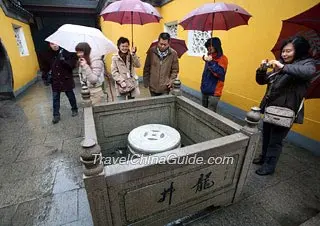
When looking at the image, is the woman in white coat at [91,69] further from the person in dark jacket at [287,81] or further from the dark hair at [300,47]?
the dark hair at [300,47]

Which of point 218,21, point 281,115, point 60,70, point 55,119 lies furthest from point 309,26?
point 55,119

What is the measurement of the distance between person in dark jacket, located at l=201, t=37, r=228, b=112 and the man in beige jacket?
58 centimetres

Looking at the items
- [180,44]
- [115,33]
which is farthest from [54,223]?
[115,33]

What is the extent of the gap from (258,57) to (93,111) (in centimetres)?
372

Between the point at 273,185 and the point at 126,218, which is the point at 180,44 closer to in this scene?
the point at 273,185

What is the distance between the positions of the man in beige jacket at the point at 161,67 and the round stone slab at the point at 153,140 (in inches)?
42.0

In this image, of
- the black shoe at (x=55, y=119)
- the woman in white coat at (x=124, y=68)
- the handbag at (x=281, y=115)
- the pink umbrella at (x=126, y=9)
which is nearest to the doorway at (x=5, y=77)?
the black shoe at (x=55, y=119)

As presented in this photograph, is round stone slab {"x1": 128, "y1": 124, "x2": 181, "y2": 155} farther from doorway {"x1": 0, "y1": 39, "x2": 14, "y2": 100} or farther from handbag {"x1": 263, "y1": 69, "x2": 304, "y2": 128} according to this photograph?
doorway {"x1": 0, "y1": 39, "x2": 14, "y2": 100}

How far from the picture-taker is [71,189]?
2.51m

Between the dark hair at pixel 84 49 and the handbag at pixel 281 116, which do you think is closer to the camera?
the handbag at pixel 281 116

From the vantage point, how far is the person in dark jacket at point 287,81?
189 centimetres

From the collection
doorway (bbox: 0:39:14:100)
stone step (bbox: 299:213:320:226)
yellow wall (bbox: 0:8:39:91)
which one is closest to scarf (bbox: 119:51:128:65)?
stone step (bbox: 299:213:320:226)

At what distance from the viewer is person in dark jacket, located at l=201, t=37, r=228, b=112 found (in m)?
3.14

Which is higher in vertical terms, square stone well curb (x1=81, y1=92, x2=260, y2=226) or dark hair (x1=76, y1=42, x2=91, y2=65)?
dark hair (x1=76, y1=42, x2=91, y2=65)
